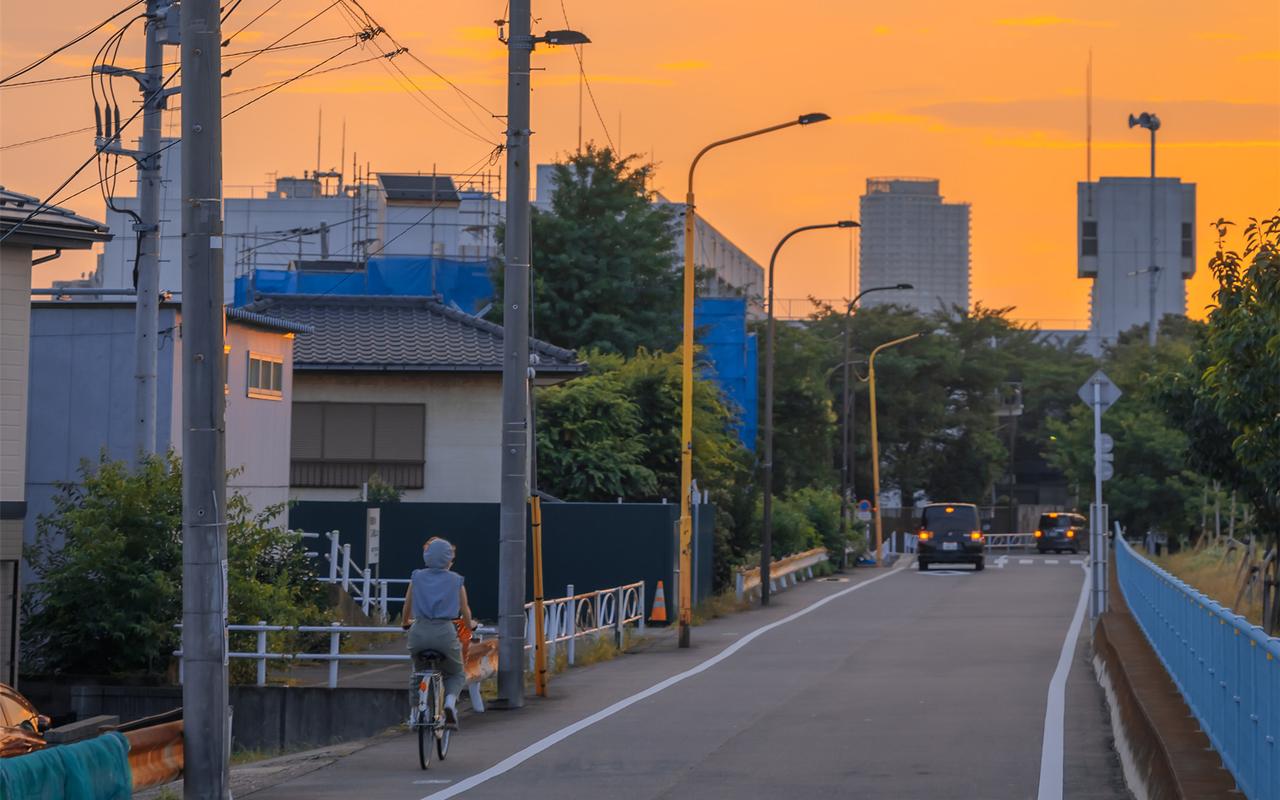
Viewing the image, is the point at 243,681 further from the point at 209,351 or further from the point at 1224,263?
the point at 1224,263

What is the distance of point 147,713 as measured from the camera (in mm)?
20703

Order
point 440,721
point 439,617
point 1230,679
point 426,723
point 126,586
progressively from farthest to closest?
point 126,586
point 439,617
point 440,721
point 426,723
point 1230,679

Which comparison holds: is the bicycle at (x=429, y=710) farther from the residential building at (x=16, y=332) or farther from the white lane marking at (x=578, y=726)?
the residential building at (x=16, y=332)

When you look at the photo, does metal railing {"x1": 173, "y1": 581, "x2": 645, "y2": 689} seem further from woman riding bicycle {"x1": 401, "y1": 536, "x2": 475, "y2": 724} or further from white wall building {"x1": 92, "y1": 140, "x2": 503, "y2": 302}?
white wall building {"x1": 92, "y1": 140, "x2": 503, "y2": 302}

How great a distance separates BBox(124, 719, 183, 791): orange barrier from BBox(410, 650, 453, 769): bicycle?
2.53 meters

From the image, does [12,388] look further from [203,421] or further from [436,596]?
[203,421]

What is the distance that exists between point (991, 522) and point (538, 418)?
56.6m

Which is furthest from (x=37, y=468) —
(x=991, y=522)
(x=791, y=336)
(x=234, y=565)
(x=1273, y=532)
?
(x=991, y=522)

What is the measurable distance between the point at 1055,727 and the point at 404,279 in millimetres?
48367

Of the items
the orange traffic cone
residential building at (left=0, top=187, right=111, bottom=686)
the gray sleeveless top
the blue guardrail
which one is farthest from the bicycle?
the orange traffic cone

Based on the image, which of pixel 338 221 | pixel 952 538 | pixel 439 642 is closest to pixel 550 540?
pixel 439 642

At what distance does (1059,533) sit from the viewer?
74.2 m

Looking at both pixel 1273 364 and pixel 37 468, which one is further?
pixel 37 468

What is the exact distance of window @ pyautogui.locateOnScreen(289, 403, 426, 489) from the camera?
36.8m
